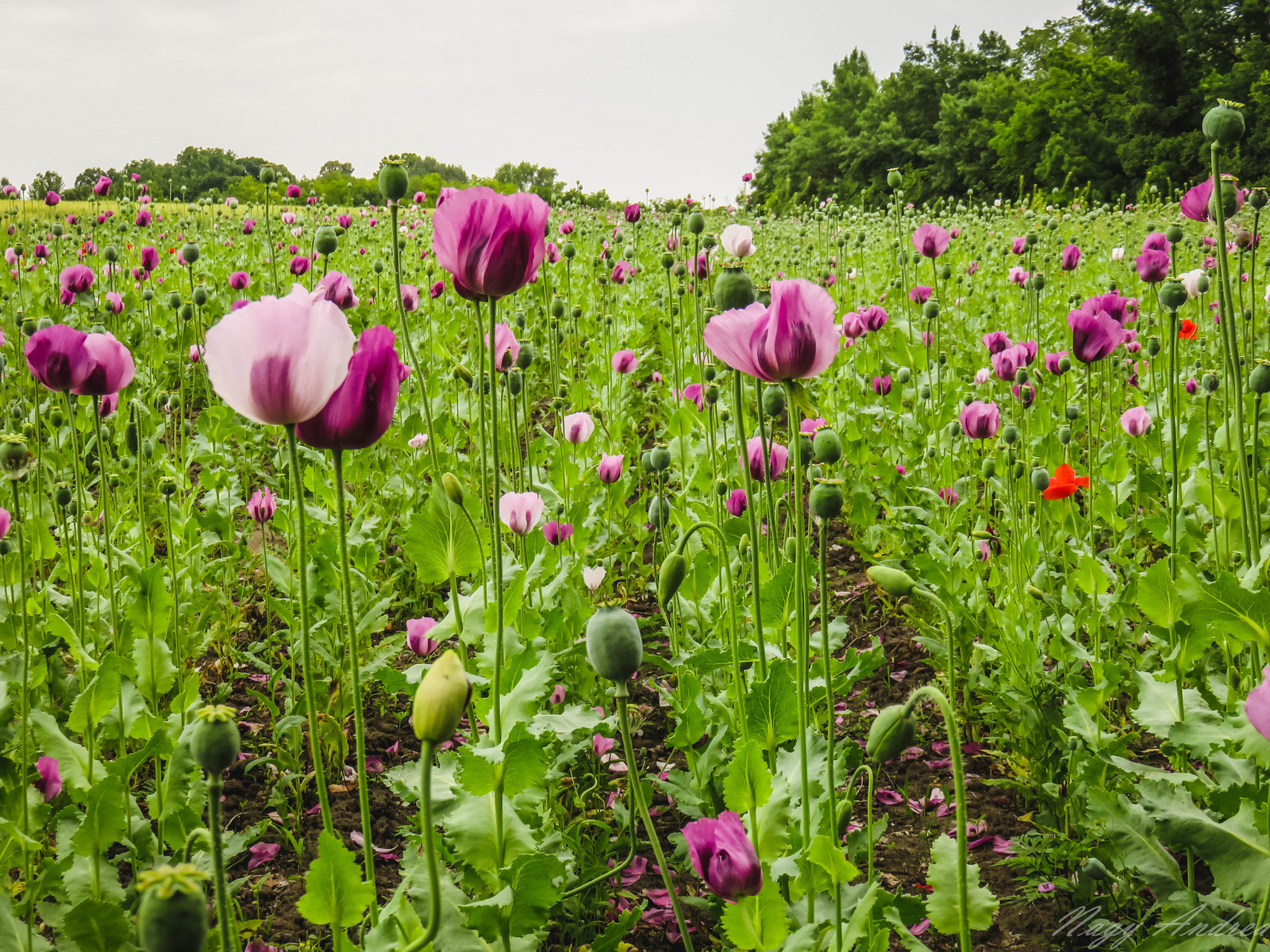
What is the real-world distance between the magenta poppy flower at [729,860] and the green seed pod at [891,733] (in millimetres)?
192

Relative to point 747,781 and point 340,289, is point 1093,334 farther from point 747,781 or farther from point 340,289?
point 340,289

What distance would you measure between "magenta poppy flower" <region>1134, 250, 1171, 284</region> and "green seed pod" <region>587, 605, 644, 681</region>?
237 cm

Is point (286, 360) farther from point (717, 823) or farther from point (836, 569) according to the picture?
point (836, 569)

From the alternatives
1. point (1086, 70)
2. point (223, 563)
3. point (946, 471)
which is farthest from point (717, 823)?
point (1086, 70)

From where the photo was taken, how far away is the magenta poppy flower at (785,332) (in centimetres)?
102

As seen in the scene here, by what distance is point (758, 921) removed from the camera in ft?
3.26

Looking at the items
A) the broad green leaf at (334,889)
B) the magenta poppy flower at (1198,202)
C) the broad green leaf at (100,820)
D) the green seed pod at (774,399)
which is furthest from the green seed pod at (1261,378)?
the broad green leaf at (100,820)

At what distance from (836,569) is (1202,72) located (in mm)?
28425

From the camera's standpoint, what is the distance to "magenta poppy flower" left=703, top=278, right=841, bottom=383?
1.02m

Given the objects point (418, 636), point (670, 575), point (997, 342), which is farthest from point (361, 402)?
point (997, 342)

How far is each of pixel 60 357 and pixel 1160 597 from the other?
78.6 inches

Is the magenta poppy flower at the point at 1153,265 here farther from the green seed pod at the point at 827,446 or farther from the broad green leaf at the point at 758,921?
the broad green leaf at the point at 758,921

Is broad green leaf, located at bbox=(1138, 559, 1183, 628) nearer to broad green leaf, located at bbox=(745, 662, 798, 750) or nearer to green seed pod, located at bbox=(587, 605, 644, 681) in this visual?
broad green leaf, located at bbox=(745, 662, 798, 750)

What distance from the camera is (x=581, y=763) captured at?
1.90 meters
